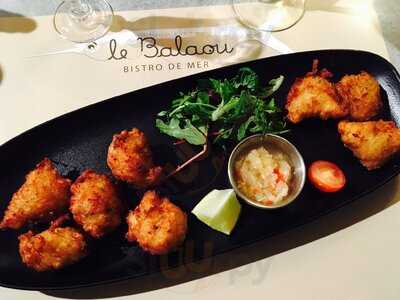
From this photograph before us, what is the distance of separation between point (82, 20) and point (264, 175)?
1.24 metres

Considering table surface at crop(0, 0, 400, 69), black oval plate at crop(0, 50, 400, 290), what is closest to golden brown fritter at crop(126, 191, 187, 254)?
black oval plate at crop(0, 50, 400, 290)

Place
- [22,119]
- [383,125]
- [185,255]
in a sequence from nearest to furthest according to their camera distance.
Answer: [185,255]
[383,125]
[22,119]

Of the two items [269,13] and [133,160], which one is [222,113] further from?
[269,13]

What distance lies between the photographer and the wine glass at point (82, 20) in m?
2.34

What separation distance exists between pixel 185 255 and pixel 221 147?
1.64 feet

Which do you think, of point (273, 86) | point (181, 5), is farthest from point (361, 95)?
point (181, 5)

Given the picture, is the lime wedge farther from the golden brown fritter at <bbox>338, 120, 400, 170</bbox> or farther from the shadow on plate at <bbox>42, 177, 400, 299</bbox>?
the golden brown fritter at <bbox>338, 120, 400, 170</bbox>

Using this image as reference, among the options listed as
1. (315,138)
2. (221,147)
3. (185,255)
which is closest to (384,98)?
(315,138)

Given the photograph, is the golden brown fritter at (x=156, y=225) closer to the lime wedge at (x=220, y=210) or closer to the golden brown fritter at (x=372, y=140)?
the lime wedge at (x=220, y=210)

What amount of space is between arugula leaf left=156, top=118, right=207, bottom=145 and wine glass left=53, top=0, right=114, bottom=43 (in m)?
0.67

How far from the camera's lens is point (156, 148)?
2.06 m

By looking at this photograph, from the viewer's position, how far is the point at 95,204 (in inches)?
72.3

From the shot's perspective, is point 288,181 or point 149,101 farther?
point 149,101

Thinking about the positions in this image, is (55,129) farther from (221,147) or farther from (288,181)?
(288,181)
